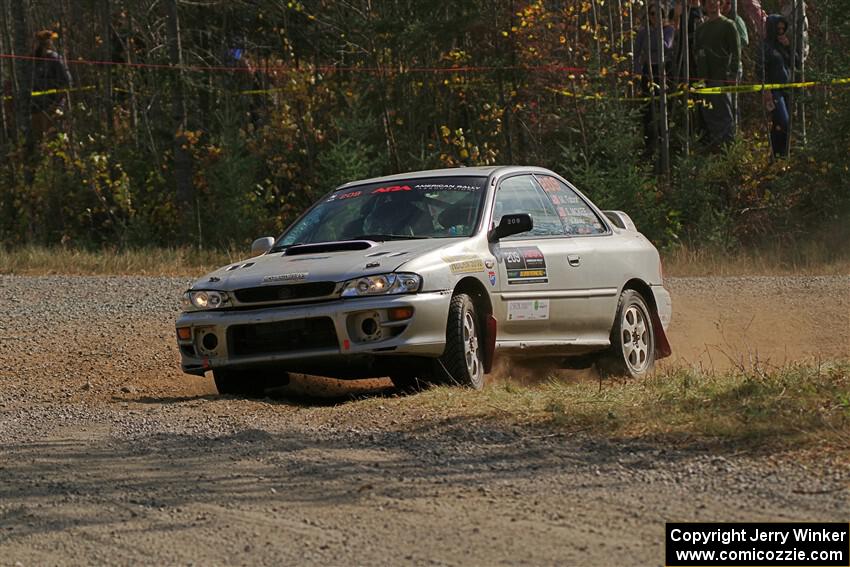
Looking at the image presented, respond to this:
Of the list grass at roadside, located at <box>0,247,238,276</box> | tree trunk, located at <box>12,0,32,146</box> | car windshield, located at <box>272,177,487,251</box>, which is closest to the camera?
car windshield, located at <box>272,177,487,251</box>

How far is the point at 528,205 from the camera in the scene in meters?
9.74

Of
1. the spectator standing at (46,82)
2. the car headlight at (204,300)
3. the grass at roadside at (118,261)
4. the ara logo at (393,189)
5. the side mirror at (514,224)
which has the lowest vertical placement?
the grass at roadside at (118,261)

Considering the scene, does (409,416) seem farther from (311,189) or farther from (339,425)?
(311,189)

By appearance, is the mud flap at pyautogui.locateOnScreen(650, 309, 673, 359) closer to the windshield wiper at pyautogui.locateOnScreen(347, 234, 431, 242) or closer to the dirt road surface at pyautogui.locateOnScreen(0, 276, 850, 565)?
the windshield wiper at pyautogui.locateOnScreen(347, 234, 431, 242)

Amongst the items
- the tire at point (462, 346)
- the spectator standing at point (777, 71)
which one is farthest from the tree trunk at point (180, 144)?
the tire at point (462, 346)

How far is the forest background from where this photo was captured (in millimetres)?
20125

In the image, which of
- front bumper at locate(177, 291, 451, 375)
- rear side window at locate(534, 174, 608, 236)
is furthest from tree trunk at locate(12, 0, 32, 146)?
front bumper at locate(177, 291, 451, 375)

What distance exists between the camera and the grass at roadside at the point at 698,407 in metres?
6.48

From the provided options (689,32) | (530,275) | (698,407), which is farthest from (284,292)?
(689,32)

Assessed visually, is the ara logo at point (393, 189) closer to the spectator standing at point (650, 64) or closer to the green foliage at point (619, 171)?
the green foliage at point (619, 171)

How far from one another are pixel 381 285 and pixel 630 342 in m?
2.69

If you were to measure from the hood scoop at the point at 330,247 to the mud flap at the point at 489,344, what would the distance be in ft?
2.94

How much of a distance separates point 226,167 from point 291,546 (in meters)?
18.1

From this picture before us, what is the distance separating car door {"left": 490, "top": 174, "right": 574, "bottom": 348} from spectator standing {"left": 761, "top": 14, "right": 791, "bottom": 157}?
11.3 meters
